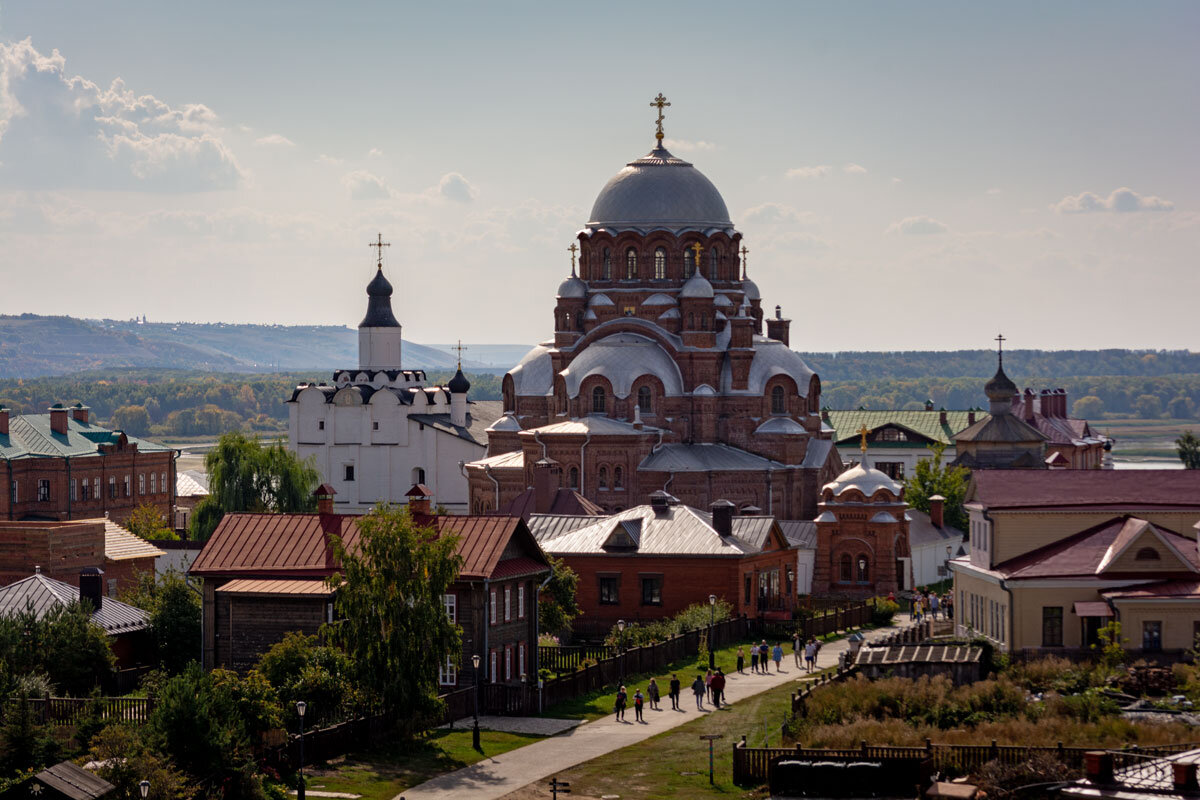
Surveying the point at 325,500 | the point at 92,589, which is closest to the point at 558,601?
the point at 325,500

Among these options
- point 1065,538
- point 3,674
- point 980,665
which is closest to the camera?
point 3,674

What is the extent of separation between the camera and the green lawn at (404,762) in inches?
1361

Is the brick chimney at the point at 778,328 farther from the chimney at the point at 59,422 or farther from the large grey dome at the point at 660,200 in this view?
the chimney at the point at 59,422

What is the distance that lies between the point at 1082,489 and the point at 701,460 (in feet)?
88.6

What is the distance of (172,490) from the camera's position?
297ft

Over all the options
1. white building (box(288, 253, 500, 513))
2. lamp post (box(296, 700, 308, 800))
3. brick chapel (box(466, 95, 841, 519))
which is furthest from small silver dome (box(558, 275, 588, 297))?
lamp post (box(296, 700, 308, 800))

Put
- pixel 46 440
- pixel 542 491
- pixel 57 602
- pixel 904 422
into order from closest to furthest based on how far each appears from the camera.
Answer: pixel 57 602, pixel 542 491, pixel 46 440, pixel 904 422

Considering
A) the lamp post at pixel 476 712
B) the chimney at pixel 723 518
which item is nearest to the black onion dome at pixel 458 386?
the chimney at pixel 723 518

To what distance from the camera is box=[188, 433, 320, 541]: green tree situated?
7550 cm

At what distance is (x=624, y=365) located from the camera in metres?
75.2

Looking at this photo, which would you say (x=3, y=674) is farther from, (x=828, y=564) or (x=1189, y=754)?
(x=828, y=564)

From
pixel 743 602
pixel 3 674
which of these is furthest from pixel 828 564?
pixel 3 674

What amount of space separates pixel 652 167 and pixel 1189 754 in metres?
54.0

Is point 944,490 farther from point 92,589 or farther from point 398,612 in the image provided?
point 398,612
